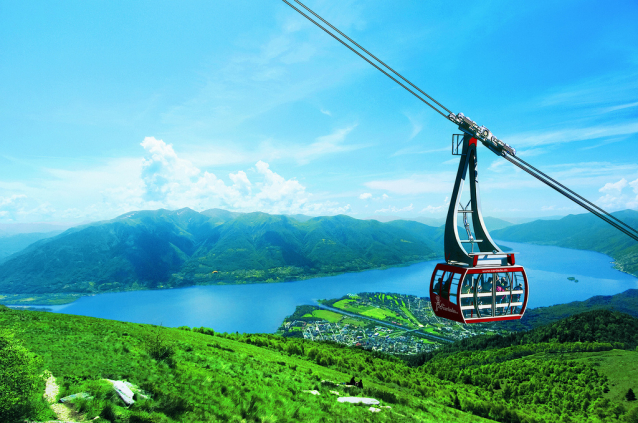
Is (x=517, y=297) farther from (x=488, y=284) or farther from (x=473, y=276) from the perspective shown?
(x=473, y=276)

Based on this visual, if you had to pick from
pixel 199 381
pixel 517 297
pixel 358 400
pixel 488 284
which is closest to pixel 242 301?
pixel 358 400

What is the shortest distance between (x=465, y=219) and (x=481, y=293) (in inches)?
128

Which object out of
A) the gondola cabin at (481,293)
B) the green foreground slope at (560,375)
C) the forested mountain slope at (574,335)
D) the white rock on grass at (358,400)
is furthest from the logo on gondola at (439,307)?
the forested mountain slope at (574,335)

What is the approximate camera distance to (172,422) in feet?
30.5

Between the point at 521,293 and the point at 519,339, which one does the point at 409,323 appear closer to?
the point at 519,339

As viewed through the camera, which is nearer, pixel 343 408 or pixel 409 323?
pixel 343 408

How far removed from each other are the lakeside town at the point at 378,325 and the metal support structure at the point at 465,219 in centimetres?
8593

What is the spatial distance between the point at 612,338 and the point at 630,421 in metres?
62.5

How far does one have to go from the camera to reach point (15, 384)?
809 centimetres

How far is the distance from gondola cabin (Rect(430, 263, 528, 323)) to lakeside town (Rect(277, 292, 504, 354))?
85161mm

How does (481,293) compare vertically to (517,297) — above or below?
above

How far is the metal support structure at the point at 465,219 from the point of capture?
1285cm

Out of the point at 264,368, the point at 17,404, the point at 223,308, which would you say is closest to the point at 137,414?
the point at 17,404

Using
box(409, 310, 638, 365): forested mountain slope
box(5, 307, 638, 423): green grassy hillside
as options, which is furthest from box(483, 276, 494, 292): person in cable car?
box(409, 310, 638, 365): forested mountain slope
